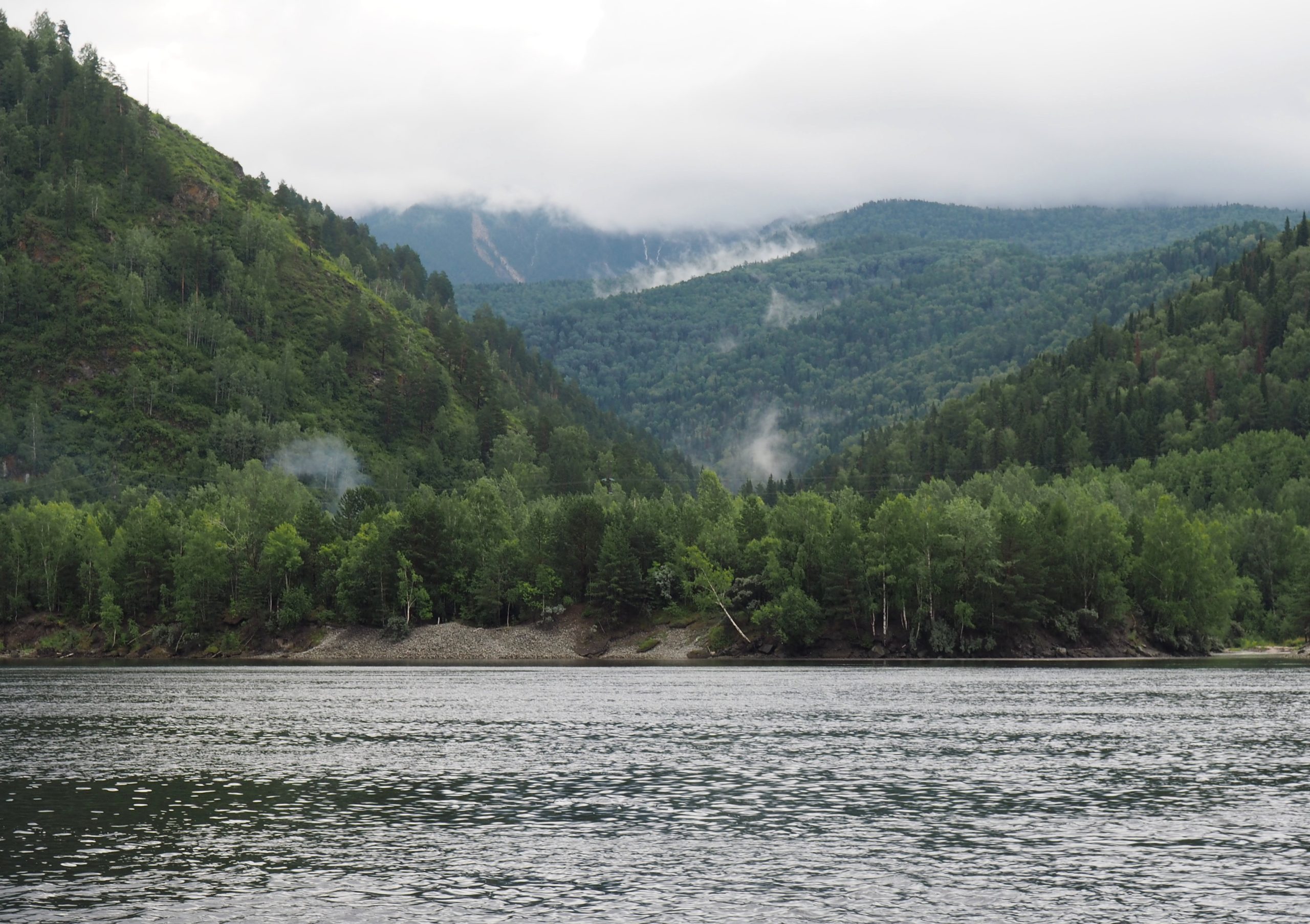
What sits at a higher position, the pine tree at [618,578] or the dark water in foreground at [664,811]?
the pine tree at [618,578]

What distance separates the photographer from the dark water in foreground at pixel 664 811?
39875 millimetres

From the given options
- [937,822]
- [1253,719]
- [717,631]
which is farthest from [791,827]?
[717,631]

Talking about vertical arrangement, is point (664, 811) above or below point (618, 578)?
below

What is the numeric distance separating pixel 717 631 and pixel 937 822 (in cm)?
13588

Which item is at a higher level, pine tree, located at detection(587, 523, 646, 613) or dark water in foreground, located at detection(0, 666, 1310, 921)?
pine tree, located at detection(587, 523, 646, 613)

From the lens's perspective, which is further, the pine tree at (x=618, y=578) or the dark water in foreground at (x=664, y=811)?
the pine tree at (x=618, y=578)

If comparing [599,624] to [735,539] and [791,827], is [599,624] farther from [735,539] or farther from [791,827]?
[791,827]

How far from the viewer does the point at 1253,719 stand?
93250 mm

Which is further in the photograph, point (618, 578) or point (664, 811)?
point (618, 578)

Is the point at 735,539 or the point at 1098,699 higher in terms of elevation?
the point at 735,539

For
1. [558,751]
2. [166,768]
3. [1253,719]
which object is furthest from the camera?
[1253,719]

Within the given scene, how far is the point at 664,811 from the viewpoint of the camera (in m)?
55.8

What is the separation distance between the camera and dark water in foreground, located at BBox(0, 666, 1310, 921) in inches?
1570

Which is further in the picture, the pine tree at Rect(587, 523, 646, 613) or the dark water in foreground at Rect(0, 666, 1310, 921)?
the pine tree at Rect(587, 523, 646, 613)
